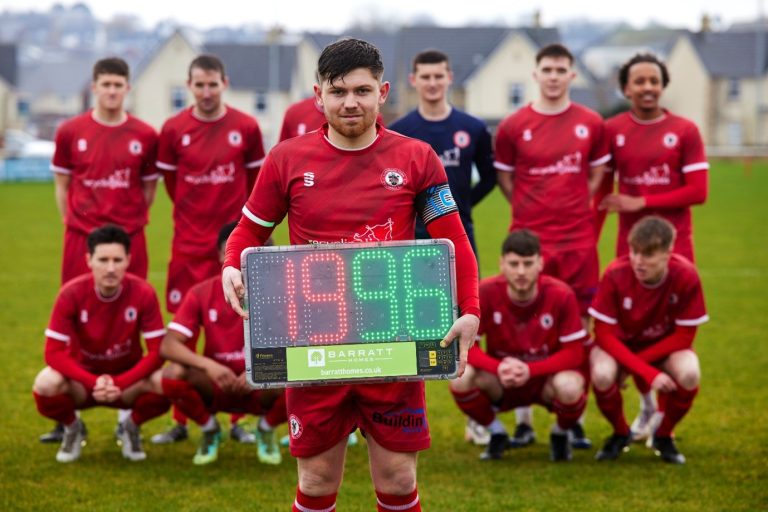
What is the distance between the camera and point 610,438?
22.6 feet

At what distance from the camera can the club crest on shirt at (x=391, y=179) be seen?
13.8ft

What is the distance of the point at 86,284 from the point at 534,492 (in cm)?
290

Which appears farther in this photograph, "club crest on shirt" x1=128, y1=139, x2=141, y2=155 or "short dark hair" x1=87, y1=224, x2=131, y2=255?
"club crest on shirt" x1=128, y1=139, x2=141, y2=155

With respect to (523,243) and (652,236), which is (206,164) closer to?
(523,243)

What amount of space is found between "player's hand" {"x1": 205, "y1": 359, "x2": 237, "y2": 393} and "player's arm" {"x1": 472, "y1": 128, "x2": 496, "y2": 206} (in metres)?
2.03

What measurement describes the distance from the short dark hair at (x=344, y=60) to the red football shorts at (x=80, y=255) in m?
3.94

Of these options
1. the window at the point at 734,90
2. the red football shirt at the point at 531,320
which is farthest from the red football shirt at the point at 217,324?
the window at the point at 734,90

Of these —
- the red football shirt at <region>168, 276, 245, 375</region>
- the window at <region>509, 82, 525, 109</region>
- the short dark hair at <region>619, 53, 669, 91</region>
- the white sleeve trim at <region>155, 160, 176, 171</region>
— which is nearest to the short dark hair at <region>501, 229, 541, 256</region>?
the short dark hair at <region>619, 53, 669, 91</region>

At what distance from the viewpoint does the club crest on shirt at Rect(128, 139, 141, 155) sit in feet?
25.3

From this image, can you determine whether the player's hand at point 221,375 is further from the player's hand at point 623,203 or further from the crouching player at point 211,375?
the player's hand at point 623,203

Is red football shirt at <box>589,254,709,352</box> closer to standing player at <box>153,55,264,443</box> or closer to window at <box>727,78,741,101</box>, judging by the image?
standing player at <box>153,55,264,443</box>

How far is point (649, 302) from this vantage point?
22.3ft

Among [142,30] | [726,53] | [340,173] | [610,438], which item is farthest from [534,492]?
[142,30]

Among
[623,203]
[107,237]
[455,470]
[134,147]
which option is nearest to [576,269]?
[623,203]
